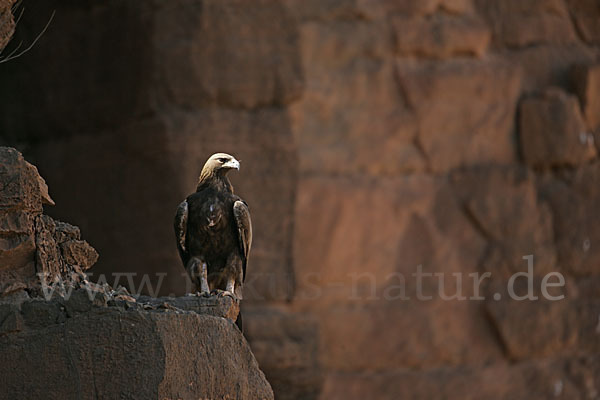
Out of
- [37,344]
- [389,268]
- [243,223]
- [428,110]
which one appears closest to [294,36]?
[428,110]

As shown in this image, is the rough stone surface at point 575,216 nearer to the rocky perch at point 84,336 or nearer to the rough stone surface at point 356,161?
the rough stone surface at point 356,161

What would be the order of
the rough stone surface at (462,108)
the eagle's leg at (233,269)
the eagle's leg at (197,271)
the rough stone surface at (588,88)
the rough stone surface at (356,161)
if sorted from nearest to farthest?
the eagle's leg at (197,271) → the eagle's leg at (233,269) → the rough stone surface at (356,161) → the rough stone surface at (462,108) → the rough stone surface at (588,88)

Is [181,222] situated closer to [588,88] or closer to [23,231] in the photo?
[23,231]

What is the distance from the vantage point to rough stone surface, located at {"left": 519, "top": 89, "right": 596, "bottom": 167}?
8.02 m

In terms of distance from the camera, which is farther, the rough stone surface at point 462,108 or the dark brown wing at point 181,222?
the rough stone surface at point 462,108

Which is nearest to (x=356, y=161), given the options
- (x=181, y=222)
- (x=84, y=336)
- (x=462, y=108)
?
(x=462, y=108)

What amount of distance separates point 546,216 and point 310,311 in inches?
80.2

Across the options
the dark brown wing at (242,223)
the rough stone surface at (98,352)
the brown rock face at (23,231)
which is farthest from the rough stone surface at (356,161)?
the rough stone surface at (98,352)

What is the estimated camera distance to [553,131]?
8016mm

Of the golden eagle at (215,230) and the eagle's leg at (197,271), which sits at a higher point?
the golden eagle at (215,230)

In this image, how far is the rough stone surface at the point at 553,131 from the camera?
26.3 feet

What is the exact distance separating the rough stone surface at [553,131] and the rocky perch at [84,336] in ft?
16.3

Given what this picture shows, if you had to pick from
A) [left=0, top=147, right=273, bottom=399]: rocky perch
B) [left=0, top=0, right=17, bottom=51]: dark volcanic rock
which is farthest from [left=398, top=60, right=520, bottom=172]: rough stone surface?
[left=0, top=147, right=273, bottom=399]: rocky perch

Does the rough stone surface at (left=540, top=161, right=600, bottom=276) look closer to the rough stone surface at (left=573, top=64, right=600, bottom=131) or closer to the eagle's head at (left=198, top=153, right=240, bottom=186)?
the rough stone surface at (left=573, top=64, right=600, bottom=131)
